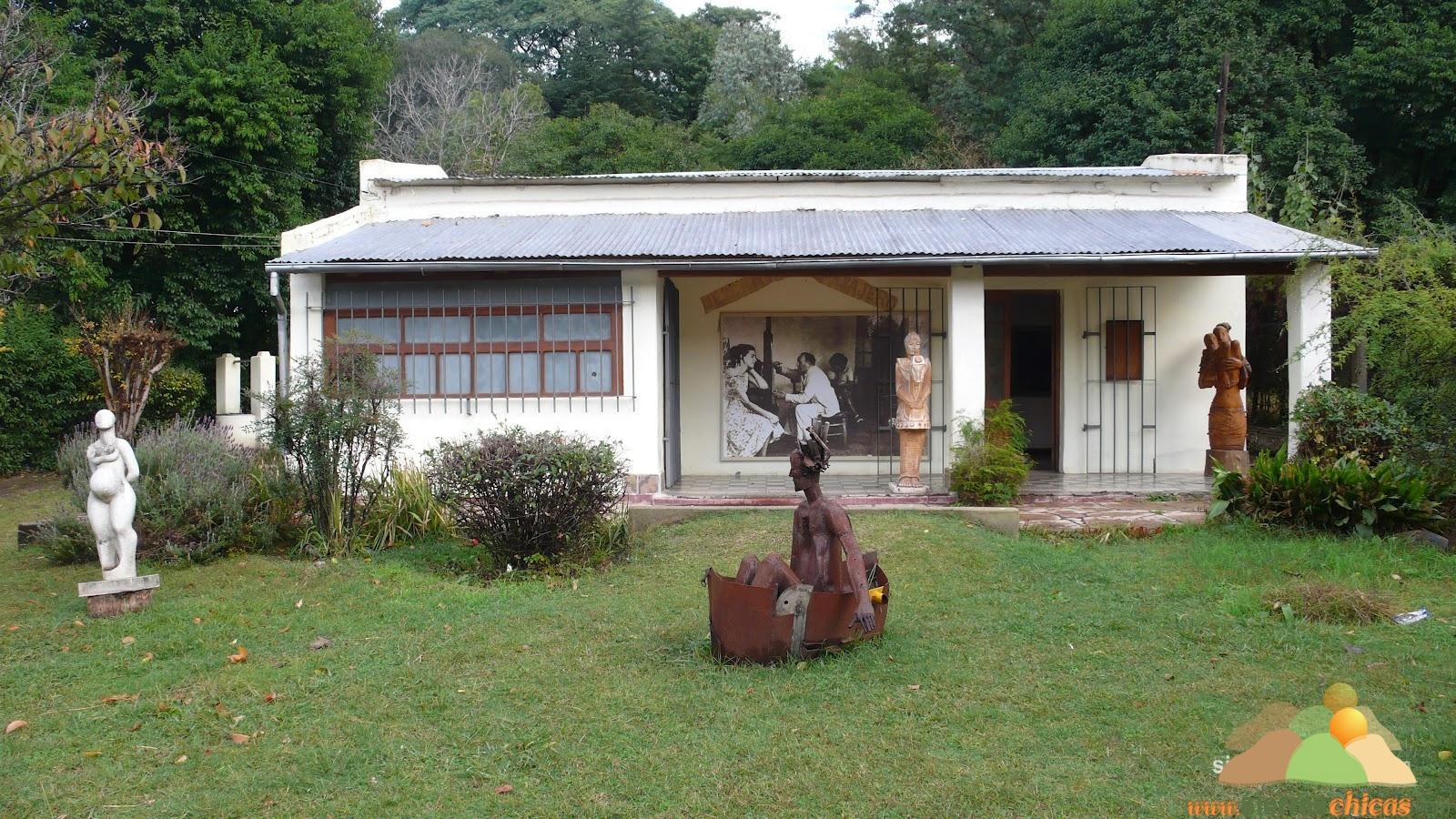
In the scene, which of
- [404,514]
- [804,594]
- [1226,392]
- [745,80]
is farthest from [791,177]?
[745,80]

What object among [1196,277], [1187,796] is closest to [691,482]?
[1196,277]

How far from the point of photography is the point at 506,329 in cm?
1148

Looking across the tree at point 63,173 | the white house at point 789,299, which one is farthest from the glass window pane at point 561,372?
the tree at point 63,173

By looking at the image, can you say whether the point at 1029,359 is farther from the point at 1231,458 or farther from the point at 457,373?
the point at 457,373

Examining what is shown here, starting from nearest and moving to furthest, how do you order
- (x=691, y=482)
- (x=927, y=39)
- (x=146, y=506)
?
(x=146, y=506) < (x=691, y=482) < (x=927, y=39)

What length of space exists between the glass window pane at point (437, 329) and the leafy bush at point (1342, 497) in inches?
302

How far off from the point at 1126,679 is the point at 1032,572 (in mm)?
2438

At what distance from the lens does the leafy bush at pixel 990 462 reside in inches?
402

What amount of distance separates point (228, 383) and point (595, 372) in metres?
9.06

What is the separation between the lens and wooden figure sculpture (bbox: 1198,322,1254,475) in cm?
1126

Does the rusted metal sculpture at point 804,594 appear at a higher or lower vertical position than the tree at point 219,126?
lower

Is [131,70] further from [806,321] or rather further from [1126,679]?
[1126,679]

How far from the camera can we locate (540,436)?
8.23m

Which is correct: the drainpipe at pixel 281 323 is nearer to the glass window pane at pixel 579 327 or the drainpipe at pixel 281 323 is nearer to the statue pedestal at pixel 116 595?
the glass window pane at pixel 579 327
